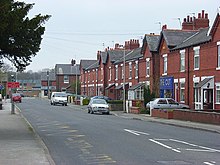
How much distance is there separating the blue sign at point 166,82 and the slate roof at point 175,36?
3.24m

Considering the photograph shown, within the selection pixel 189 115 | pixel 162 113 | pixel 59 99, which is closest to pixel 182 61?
pixel 162 113

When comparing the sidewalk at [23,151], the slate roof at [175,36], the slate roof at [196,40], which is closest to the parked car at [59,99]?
the slate roof at [175,36]

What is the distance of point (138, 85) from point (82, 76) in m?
41.1

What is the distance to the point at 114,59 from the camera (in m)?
71.9

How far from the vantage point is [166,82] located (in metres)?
47.7

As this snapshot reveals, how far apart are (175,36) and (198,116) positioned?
58.6 feet

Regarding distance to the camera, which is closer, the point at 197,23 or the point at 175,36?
the point at 175,36

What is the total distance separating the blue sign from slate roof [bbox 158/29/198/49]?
324 cm

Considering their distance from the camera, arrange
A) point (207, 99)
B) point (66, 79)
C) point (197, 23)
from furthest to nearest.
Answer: point (66, 79) < point (197, 23) < point (207, 99)

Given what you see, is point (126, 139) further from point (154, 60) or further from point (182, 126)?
point (154, 60)

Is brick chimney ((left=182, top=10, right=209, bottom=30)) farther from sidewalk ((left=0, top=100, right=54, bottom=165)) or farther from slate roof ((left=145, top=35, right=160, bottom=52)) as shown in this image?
sidewalk ((left=0, top=100, right=54, bottom=165))

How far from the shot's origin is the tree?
60.3 ft

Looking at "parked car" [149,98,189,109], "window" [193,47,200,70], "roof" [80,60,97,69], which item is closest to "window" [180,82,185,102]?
"parked car" [149,98,189,109]

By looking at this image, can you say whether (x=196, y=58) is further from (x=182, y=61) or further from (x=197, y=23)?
(x=197, y=23)
